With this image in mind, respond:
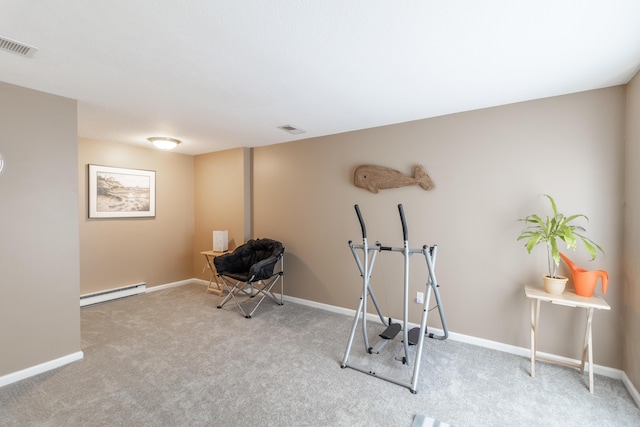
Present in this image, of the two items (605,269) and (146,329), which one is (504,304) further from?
(146,329)

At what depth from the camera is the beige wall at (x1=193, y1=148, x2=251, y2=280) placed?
4.87m

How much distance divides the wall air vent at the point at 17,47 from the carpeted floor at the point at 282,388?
95.4 inches

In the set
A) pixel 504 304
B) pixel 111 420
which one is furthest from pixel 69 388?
pixel 504 304

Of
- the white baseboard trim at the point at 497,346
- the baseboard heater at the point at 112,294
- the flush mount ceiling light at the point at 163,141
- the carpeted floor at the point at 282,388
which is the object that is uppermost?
the flush mount ceiling light at the point at 163,141

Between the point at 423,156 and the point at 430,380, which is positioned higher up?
the point at 423,156

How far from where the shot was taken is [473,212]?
309 cm

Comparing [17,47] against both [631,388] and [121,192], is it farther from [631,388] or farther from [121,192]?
[631,388]

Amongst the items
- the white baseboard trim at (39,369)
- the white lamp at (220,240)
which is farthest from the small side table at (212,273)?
the white baseboard trim at (39,369)

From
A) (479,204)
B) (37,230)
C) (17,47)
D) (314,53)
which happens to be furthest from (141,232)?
(479,204)

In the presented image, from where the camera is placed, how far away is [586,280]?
241 centimetres

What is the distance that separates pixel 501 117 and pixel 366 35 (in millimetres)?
1919

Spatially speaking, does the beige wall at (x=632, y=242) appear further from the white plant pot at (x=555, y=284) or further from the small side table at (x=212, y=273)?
the small side table at (x=212, y=273)

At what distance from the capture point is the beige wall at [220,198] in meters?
4.87

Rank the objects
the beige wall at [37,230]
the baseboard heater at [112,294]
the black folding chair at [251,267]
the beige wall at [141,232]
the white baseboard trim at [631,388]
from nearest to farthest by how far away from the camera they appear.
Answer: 1. the white baseboard trim at [631,388]
2. the beige wall at [37,230]
3. the black folding chair at [251,267]
4. the baseboard heater at [112,294]
5. the beige wall at [141,232]
